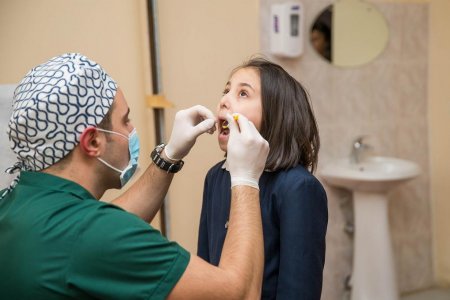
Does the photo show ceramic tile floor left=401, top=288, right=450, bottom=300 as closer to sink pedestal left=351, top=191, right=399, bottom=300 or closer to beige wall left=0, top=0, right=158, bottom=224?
sink pedestal left=351, top=191, right=399, bottom=300

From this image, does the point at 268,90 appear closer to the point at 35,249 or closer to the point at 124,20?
the point at 35,249

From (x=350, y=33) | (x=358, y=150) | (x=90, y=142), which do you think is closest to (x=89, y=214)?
(x=90, y=142)

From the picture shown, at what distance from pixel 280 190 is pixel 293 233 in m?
0.10

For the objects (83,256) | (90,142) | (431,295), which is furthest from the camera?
(431,295)

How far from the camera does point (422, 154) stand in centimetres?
311

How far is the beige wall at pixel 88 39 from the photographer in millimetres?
2002

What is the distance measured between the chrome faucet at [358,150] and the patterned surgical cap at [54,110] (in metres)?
1.96

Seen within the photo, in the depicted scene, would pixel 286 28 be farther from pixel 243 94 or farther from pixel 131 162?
pixel 131 162

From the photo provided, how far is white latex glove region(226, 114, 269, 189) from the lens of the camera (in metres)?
1.09

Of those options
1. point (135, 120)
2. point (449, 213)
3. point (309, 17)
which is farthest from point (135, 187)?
point (449, 213)

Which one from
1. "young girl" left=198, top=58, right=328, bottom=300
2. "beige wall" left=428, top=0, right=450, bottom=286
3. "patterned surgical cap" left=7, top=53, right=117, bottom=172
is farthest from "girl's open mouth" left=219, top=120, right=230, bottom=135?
"beige wall" left=428, top=0, right=450, bottom=286

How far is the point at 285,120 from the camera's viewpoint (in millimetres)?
1266

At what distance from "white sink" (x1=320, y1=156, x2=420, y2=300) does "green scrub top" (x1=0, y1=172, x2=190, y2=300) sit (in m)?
1.87

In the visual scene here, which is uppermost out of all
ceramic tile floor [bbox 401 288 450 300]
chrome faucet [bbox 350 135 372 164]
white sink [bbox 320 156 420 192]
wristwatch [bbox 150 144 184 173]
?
wristwatch [bbox 150 144 184 173]
